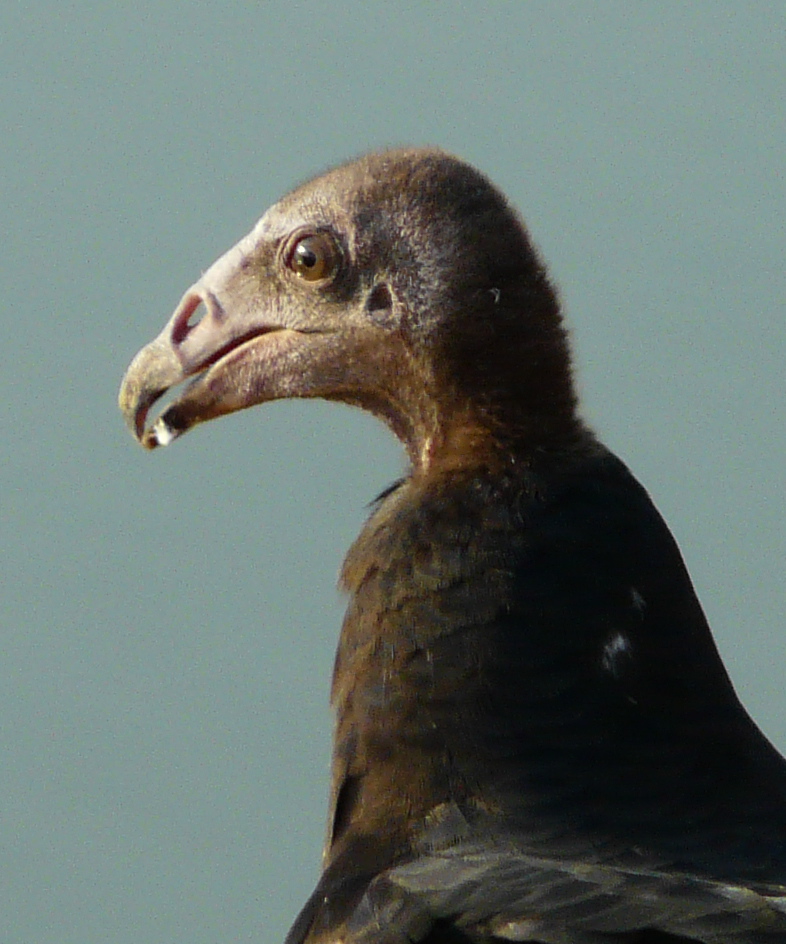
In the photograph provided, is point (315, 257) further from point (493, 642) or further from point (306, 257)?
point (493, 642)

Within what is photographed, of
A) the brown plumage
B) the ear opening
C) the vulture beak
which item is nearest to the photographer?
the brown plumage

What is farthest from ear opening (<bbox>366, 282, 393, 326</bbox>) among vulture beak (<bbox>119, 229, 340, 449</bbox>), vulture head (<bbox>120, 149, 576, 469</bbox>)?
vulture beak (<bbox>119, 229, 340, 449</bbox>)

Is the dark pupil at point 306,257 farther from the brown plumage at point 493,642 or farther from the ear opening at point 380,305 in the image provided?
the ear opening at point 380,305

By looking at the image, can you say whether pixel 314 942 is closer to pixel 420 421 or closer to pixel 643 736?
pixel 643 736

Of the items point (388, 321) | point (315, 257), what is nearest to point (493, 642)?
point (388, 321)

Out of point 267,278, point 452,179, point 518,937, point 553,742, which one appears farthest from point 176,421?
point 518,937

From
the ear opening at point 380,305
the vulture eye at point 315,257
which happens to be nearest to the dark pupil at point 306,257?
the vulture eye at point 315,257

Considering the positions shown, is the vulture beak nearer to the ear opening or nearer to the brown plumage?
the brown plumage
